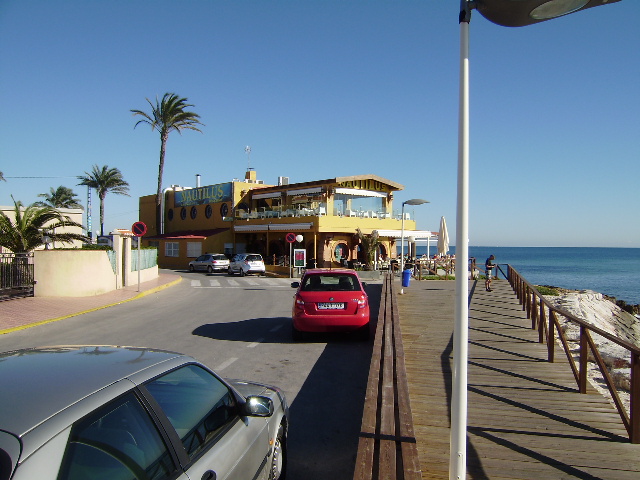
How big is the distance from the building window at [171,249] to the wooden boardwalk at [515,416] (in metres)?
40.0

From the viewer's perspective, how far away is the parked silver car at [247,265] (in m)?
35.9

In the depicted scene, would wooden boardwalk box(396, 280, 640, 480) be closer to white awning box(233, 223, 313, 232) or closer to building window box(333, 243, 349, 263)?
white awning box(233, 223, 313, 232)

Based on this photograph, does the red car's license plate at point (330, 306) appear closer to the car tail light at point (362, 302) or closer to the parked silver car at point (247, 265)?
the car tail light at point (362, 302)

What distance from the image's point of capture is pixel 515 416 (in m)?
5.78

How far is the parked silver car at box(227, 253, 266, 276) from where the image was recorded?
3591 cm

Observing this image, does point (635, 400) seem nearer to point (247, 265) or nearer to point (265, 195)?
point (247, 265)

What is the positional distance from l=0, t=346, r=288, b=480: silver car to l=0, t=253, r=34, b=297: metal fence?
15.7 meters

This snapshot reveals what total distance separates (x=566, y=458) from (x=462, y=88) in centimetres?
341

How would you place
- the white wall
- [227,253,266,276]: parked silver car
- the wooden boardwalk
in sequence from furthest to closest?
1. [227,253,266,276]: parked silver car
2. the white wall
3. the wooden boardwalk

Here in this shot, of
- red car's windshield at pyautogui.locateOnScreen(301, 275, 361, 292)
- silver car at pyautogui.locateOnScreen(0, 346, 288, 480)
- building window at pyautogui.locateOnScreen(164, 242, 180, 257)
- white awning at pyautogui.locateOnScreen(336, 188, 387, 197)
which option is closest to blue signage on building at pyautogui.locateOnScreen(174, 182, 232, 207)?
building window at pyautogui.locateOnScreen(164, 242, 180, 257)

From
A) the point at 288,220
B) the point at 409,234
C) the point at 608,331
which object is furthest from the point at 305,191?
the point at 608,331

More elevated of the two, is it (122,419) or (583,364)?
(122,419)

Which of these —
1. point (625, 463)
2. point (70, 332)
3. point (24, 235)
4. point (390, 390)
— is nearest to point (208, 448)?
point (390, 390)

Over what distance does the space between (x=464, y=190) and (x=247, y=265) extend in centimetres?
3278
